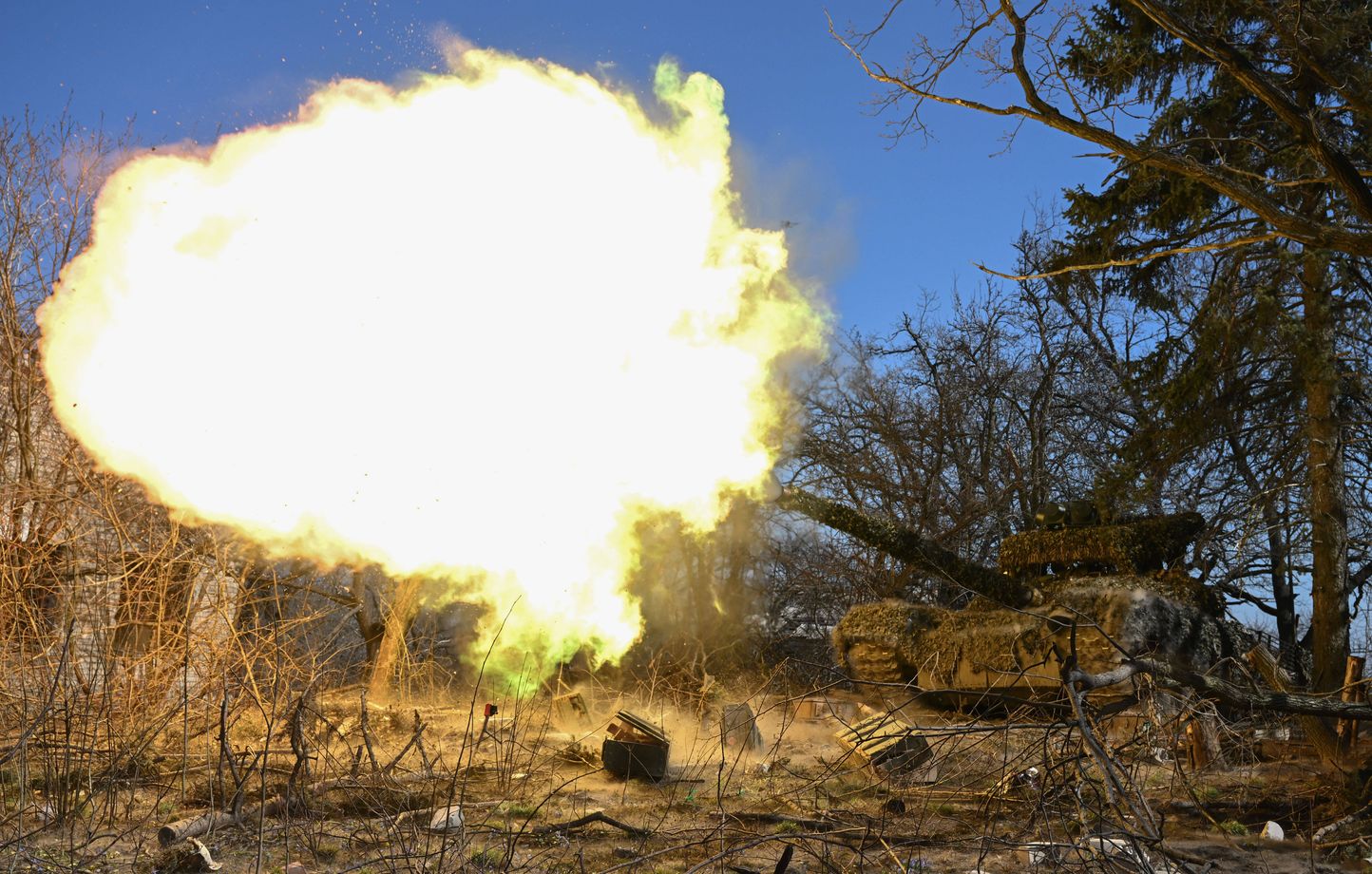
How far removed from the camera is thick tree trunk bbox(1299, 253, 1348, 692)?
11773 mm

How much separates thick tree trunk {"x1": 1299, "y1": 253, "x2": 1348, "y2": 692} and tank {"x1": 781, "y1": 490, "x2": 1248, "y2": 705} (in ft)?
3.50

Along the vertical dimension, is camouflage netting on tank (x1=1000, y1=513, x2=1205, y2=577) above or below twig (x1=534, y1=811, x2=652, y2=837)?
above

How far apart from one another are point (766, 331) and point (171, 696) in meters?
7.92

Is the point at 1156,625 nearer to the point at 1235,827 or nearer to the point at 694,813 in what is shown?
the point at 1235,827

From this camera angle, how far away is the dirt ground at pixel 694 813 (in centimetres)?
541

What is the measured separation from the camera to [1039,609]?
12797 mm

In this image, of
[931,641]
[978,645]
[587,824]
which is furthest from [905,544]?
[587,824]

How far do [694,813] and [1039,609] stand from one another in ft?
21.8

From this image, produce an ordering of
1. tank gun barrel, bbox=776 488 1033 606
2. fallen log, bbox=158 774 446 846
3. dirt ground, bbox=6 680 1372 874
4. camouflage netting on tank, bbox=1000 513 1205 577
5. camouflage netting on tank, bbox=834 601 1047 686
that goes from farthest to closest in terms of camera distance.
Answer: camouflage netting on tank, bbox=1000 513 1205 577, camouflage netting on tank, bbox=834 601 1047 686, tank gun barrel, bbox=776 488 1033 606, fallen log, bbox=158 774 446 846, dirt ground, bbox=6 680 1372 874

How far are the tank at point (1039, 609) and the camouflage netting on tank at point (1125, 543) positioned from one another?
0.04 feet

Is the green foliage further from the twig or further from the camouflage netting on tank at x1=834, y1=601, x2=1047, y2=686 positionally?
the camouflage netting on tank at x1=834, y1=601, x2=1047, y2=686

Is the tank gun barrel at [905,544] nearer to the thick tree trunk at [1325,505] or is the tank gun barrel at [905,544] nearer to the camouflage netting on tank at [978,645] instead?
the camouflage netting on tank at [978,645]

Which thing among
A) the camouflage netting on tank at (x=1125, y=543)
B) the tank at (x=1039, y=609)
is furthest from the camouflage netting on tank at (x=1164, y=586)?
the camouflage netting on tank at (x=1125, y=543)

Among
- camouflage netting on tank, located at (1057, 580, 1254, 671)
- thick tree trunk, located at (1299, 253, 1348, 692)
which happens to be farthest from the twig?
thick tree trunk, located at (1299, 253, 1348, 692)
